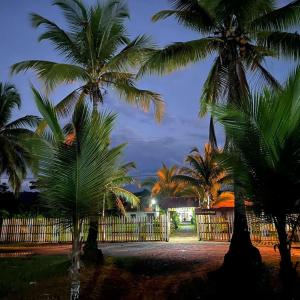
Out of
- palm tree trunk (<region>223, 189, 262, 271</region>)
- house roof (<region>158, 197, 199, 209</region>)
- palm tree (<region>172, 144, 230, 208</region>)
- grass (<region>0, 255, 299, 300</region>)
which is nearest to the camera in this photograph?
grass (<region>0, 255, 299, 300</region>)

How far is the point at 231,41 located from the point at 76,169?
7.57 m

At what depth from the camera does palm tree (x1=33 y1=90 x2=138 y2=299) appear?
495 centimetres

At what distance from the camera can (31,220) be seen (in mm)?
22016

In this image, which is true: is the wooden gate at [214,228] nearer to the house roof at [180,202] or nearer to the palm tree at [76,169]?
the house roof at [180,202]

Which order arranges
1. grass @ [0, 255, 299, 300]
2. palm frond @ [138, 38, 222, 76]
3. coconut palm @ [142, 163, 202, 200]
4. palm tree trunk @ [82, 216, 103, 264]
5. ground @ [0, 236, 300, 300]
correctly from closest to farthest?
grass @ [0, 255, 299, 300] < ground @ [0, 236, 300, 300] < palm tree trunk @ [82, 216, 103, 264] < palm frond @ [138, 38, 222, 76] < coconut palm @ [142, 163, 202, 200]

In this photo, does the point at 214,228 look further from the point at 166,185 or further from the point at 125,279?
the point at 166,185

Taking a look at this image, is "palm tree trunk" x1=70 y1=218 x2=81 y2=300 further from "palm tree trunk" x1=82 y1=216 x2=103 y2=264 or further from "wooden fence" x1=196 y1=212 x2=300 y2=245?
"wooden fence" x1=196 y1=212 x2=300 y2=245

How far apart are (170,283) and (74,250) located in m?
4.51

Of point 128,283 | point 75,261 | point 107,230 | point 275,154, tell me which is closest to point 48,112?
point 75,261

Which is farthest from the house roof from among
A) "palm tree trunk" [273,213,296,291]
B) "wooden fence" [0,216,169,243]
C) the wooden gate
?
"palm tree trunk" [273,213,296,291]

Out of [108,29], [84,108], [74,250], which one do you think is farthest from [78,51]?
[74,250]

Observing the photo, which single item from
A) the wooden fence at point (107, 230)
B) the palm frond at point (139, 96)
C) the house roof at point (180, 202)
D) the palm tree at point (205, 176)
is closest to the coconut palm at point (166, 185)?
the house roof at point (180, 202)

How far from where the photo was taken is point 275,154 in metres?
4.77

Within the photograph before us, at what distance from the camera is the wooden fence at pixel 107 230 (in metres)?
21.5
